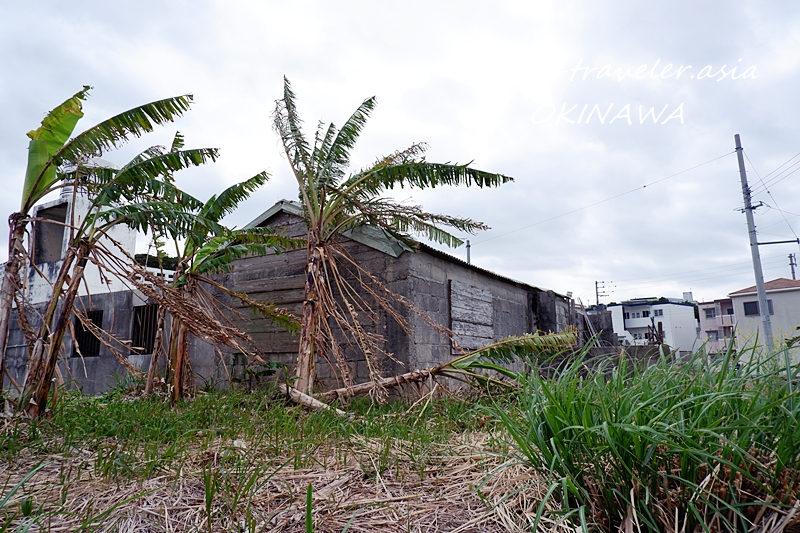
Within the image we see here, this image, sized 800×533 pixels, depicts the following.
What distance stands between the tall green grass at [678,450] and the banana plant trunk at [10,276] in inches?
182

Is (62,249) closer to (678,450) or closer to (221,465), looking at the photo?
(221,465)

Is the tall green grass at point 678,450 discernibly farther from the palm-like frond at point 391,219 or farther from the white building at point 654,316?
the white building at point 654,316

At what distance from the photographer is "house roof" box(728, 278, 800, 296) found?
33312mm

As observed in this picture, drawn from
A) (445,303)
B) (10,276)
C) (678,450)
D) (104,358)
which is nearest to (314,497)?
(678,450)

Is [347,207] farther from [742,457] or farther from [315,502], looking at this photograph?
[742,457]

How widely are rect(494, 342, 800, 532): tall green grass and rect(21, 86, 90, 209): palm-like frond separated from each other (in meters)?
5.15

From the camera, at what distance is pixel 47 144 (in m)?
5.48

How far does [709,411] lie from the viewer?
2.13m

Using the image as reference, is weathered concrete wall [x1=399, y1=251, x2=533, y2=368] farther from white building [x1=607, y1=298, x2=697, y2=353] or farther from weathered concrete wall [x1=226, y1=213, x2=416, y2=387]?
white building [x1=607, y1=298, x2=697, y2=353]

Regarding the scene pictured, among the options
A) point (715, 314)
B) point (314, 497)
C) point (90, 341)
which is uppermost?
point (715, 314)

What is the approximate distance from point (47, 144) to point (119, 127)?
0.70m

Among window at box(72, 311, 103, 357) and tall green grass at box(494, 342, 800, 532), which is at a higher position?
window at box(72, 311, 103, 357)

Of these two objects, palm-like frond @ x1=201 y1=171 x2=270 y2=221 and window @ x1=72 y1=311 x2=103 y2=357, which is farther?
window @ x1=72 y1=311 x2=103 y2=357

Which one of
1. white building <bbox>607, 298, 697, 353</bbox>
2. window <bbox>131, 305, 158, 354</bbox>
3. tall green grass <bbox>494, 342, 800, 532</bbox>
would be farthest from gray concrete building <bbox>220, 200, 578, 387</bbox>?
white building <bbox>607, 298, 697, 353</bbox>
